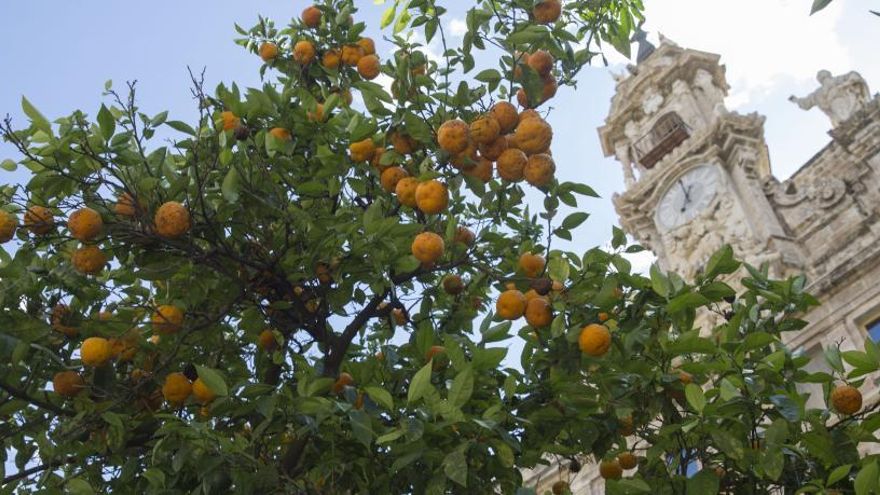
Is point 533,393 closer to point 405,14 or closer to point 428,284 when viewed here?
point 428,284

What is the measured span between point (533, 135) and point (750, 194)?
14270 millimetres

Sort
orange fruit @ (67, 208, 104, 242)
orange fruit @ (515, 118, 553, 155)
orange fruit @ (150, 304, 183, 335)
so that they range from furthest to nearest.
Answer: orange fruit @ (150, 304, 183, 335)
orange fruit @ (515, 118, 553, 155)
orange fruit @ (67, 208, 104, 242)

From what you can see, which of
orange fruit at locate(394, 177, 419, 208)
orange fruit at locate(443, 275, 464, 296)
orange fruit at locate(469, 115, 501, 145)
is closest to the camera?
orange fruit at locate(469, 115, 501, 145)

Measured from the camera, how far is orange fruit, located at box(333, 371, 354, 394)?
4.61 metres

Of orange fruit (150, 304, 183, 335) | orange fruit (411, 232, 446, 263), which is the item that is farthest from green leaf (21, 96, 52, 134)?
orange fruit (411, 232, 446, 263)

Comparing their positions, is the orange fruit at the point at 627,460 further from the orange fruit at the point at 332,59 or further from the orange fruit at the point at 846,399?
the orange fruit at the point at 332,59

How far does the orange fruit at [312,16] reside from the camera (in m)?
5.91

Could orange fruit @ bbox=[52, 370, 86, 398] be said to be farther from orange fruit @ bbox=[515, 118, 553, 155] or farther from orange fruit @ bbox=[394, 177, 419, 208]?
orange fruit @ bbox=[515, 118, 553, 155]

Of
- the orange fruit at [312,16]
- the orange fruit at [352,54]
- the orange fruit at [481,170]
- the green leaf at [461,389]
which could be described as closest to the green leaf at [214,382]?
the green leaf at [461,389]

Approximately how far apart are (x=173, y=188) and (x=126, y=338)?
861 mm

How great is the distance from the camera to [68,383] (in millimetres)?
4332

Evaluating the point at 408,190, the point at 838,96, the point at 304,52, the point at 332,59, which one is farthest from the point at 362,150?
the point at 838,96

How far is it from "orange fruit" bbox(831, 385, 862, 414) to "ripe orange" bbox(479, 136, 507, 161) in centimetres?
237

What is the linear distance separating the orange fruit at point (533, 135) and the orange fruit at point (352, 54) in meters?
1.94
